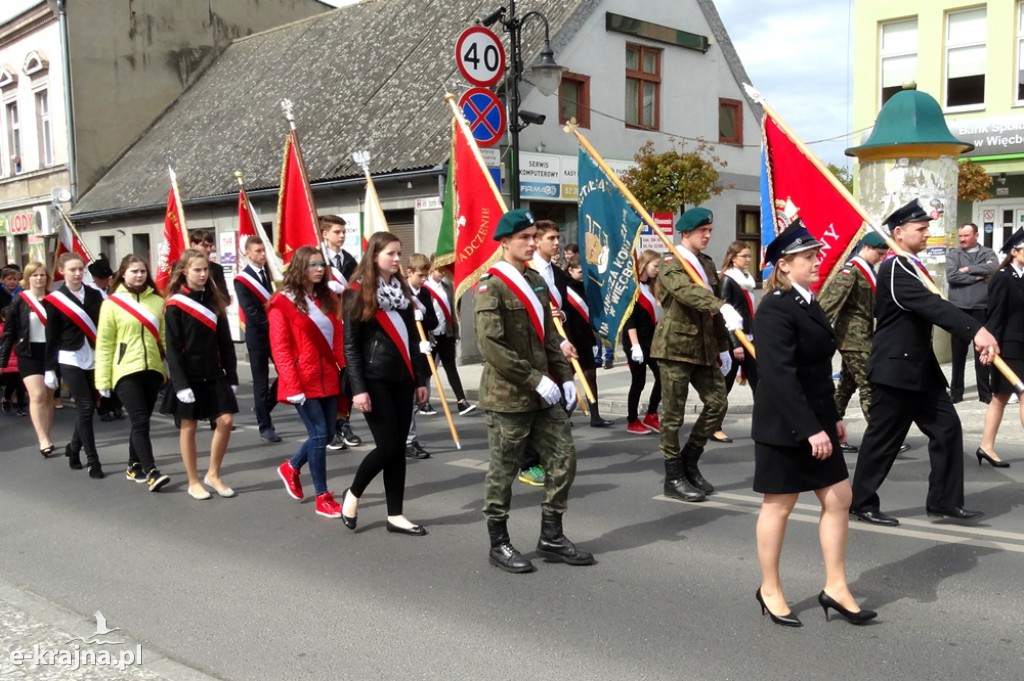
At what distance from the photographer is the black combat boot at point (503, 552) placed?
5.28m

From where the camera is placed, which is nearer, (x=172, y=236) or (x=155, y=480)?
(x=155, y=480)

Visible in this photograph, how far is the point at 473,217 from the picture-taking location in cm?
765

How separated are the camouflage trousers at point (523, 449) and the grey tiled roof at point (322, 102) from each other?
478 inches

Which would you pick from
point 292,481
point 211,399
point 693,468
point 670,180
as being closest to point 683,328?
point 693,468

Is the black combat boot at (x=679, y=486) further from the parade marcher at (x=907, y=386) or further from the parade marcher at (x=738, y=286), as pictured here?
the parade marcher at (x=738, y=286)

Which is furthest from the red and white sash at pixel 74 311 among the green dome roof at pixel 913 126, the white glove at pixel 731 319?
the green dome roof at pixel 913 126

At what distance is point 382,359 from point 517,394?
1.14 m

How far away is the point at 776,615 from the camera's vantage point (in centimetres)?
435

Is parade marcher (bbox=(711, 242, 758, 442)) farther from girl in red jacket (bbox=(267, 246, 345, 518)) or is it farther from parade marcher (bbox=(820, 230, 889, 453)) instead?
girl in red jacket (bbox=(267, 246, 345, 518))

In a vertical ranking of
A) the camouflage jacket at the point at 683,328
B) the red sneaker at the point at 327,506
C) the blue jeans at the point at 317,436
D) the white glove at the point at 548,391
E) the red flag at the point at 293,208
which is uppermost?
the red flag at the point at 293,208

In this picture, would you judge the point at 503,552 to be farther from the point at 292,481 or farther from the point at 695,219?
the point at 695,219

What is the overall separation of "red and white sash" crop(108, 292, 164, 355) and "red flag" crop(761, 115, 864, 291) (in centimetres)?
456

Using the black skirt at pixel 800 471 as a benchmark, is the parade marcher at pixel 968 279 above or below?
above

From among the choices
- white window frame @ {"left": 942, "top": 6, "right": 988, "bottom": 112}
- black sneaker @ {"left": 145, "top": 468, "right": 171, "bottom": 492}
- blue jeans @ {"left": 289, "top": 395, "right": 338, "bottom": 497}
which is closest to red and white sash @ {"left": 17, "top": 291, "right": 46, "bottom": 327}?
black sneaker @ {"left": 145, "top": 468, "right": 171, "bottom": 492}
